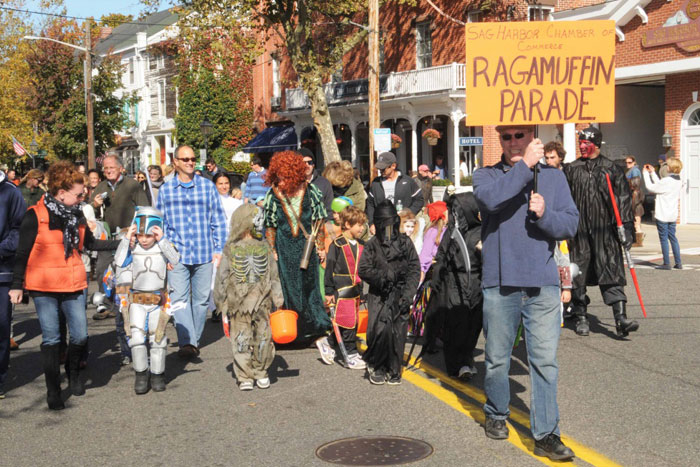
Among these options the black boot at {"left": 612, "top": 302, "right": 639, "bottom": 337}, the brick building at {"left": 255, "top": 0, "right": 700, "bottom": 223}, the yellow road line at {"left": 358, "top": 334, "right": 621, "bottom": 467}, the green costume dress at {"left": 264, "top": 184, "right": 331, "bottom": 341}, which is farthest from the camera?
the brick building at {"left": 255, "top": 0, "right": 700, "bottom": 223}

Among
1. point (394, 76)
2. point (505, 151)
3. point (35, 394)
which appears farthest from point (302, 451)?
point (394, 76)

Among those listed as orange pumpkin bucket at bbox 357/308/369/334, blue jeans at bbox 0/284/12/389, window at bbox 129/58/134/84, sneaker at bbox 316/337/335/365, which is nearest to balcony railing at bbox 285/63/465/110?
sneaker at bbox 316/337/335/365

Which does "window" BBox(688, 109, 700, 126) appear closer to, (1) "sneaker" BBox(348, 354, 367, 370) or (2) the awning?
(1) "sneaker" BBox(348, 354, 367, 370)

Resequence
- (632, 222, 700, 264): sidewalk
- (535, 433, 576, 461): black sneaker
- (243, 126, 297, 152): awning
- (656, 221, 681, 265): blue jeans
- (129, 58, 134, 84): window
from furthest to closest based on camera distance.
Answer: (129, 58, 134, 84): window, (243, 126, 297, 152): awning, (632, 222, 700, 264): sidewalk, (656, 221, 681, 265): blue jeans, (535, 433, 576, 461): black sneaker

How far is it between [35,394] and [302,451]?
292 cm

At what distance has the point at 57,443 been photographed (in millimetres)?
5801

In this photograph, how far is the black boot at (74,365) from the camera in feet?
23.7

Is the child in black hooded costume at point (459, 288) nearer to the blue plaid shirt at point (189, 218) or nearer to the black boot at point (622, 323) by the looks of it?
the black boot at point (622, 323)

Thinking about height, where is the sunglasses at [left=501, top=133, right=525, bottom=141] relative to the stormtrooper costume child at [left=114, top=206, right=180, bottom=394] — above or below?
above

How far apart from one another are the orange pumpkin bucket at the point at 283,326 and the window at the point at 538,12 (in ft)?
76.0

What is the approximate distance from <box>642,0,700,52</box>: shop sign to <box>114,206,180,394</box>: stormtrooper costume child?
19.1m

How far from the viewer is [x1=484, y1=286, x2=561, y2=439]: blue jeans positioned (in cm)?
513

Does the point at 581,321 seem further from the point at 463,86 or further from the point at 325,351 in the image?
the point at 463,86

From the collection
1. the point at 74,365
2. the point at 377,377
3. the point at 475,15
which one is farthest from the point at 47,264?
the point at 475,15
